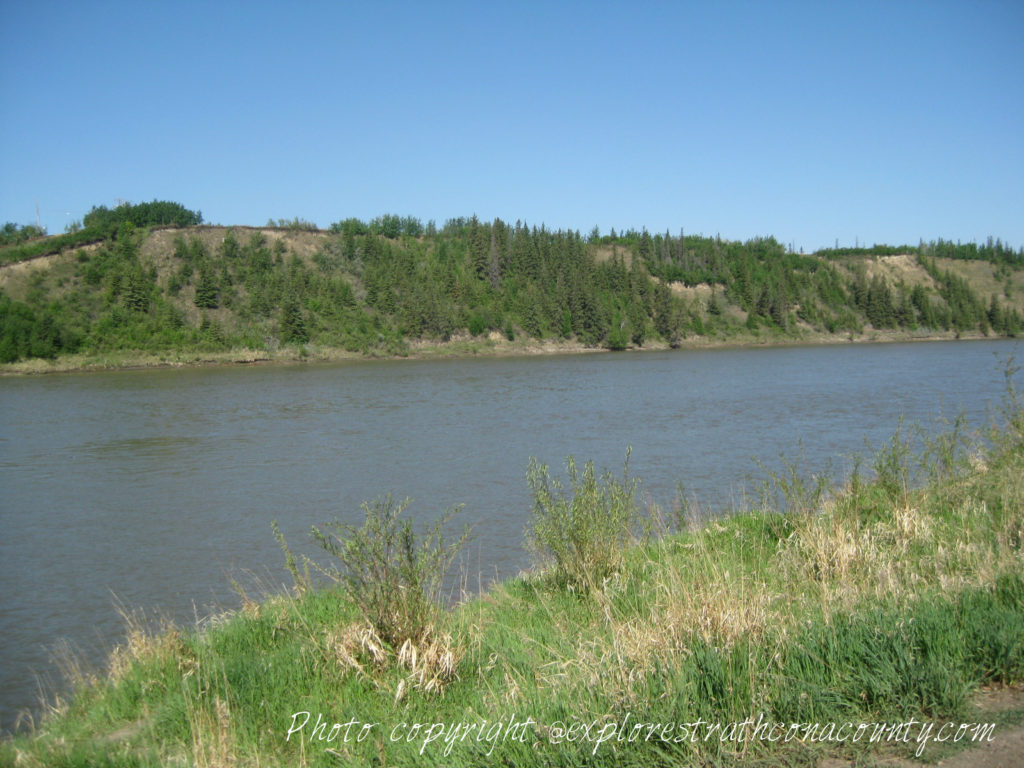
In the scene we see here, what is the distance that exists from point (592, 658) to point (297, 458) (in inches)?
665

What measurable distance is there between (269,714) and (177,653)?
1.77 meters

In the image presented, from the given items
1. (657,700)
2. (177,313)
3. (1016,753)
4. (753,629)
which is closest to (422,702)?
(657,700)

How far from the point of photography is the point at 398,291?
97688mm

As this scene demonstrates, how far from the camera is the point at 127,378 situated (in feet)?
188

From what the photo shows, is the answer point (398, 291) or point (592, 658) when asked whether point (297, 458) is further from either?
point (398, 291)

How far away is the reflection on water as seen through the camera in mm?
10422

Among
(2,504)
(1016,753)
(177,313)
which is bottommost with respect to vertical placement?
(2,504)

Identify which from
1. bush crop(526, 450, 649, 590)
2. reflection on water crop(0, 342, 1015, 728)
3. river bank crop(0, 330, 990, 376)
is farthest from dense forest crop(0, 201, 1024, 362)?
bush crop(526, 450, 649, 590)

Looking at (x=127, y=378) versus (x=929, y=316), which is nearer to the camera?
(x=127, y=378)

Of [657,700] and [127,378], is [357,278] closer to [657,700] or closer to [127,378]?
[127,378]

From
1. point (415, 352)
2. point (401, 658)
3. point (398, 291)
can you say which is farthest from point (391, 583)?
point (398, 291)

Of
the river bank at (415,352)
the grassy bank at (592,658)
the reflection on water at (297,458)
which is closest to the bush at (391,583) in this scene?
the grassy bank at (592,658)

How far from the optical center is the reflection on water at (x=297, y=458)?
34.2 feet

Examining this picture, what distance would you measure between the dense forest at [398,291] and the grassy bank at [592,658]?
73.9 metres
